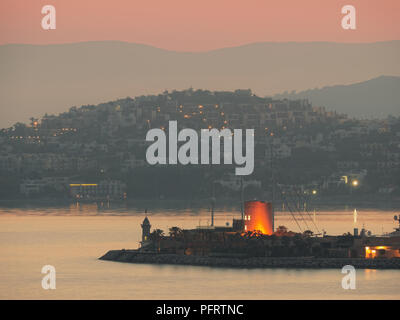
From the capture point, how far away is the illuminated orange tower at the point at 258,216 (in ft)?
205

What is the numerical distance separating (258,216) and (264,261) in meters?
5.35

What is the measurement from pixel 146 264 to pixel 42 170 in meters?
138

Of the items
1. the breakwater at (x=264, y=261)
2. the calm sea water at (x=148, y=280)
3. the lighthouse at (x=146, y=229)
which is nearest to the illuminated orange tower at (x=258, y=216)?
the breakwater at (x=264, y=261)

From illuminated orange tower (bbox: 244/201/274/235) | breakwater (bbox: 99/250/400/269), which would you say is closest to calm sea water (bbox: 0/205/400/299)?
breakwater (bbox: 99/250/400/269)

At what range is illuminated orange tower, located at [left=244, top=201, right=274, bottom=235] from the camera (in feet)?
205

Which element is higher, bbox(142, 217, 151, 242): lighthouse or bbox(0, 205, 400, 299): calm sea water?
bbox(142, 217, 151, 242): lighthouse

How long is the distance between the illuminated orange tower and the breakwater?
11.5 feet

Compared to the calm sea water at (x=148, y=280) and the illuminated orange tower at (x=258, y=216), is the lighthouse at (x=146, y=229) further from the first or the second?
the illuminated orange tower at (x=258, y=216)

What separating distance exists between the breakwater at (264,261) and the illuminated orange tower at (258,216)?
3.51m

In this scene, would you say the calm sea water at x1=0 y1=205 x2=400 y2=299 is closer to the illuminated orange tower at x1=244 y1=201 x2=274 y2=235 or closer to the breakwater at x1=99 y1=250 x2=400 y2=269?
the breakwater at x1=99 y1=250 x2=400 y2=269

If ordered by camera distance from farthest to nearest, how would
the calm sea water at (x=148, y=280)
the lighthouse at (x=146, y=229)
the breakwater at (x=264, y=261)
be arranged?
the lighthouse at (x=146, y=229)
the breakwater at (x=264, y=261)
the calm sea water at (x=148, y=280)
